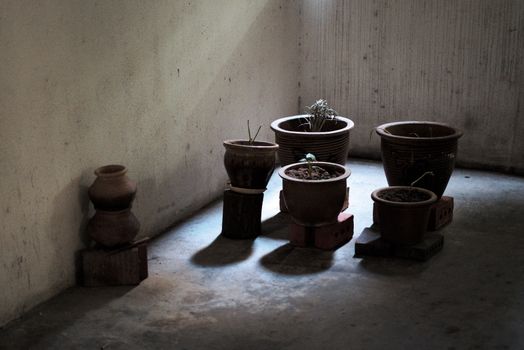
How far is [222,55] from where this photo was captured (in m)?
6.15

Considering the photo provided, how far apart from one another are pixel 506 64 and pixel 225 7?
2655 millimetres

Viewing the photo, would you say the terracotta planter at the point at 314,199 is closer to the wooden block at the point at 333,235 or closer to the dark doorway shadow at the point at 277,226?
the wooden block at the point at 333,235

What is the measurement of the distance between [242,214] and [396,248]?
1.12 meters

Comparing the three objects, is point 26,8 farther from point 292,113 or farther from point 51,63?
point 292,113

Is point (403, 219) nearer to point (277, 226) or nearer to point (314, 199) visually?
point (314, 199)

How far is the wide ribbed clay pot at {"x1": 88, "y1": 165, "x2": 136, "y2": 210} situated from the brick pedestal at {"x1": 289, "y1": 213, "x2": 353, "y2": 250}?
4.07 feet

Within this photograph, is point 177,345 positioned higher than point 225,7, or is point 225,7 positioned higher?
point 225,7

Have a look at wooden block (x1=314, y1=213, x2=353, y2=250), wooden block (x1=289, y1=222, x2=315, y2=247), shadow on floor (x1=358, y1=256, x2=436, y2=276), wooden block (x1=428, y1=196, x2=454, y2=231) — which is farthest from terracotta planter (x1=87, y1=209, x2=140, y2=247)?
wooden block (x1=428, y1=196, x2=454, y2=231)

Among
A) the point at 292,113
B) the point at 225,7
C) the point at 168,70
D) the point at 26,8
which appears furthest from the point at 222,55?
the point at 26,8

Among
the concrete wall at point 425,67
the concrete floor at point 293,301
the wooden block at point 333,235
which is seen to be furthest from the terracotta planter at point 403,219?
the concrete wall at point 425,67

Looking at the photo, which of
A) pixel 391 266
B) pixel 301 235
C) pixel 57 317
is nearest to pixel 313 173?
pixel 301 235

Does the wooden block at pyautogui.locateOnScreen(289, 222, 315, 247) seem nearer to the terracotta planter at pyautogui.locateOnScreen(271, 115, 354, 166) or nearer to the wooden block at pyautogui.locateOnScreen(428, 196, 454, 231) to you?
the terracotta planter at pyautogui.locateOnScreen(271, 115, 354, 166)

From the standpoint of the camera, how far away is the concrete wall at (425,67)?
6.95m

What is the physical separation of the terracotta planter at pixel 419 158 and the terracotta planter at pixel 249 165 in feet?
2.88
